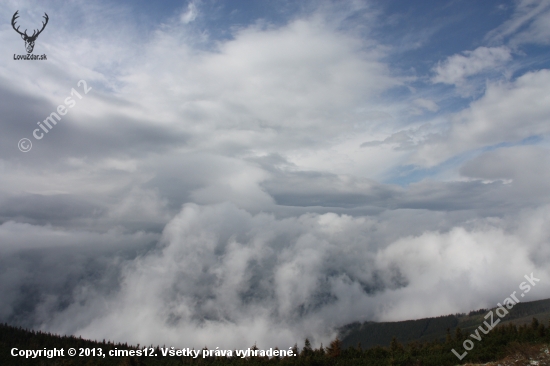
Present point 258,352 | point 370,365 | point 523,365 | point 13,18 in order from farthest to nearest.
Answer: point 258,352
point 370,365
point 13,18
point 523,365

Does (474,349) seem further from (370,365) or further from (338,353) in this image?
(338,353)

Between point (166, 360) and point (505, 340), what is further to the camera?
point (166, 360)

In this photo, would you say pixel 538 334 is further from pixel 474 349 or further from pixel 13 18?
pixel 13 18

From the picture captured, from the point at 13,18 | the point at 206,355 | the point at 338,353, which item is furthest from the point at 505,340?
the point at 13,18

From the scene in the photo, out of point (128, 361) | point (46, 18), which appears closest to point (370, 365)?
point (128, 361)

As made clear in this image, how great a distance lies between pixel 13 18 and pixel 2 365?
205 metres

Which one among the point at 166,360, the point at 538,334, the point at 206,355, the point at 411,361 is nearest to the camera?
the point at 411,361

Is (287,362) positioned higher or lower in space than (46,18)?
lower

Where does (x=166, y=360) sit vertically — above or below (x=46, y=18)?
below

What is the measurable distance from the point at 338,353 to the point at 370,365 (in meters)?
21.5

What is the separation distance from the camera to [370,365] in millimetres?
113438

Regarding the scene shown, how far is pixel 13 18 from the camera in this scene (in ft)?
302

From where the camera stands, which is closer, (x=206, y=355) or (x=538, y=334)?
(x=538, y=334)

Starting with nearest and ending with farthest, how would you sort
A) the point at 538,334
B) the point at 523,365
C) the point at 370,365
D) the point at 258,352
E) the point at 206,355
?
the point at 523,365, the point at 370,365, the point at 538,334, the point at 258,352, the point at 206,355
